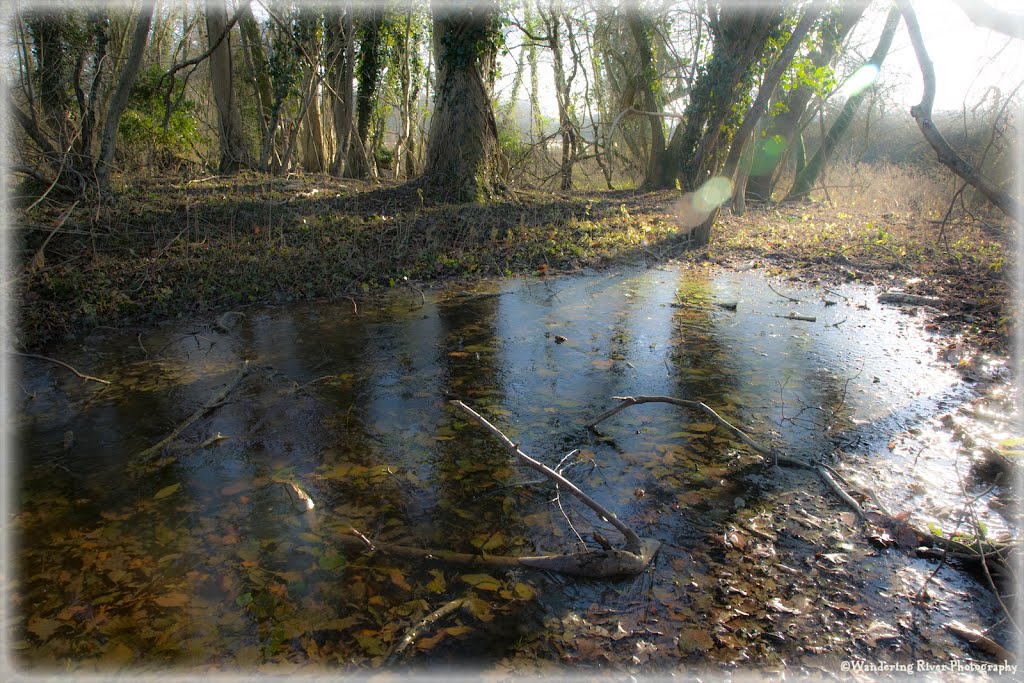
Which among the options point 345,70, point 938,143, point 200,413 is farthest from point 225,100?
point 938,143

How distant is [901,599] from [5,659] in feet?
12.1

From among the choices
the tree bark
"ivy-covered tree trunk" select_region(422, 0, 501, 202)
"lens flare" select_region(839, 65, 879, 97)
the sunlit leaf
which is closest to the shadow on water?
the sunlit leaf

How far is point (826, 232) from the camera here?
1188 cm

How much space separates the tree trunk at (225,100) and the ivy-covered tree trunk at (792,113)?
11.8m

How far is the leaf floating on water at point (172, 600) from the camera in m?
2.63

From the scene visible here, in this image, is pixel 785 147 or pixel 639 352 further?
pixel 785 147

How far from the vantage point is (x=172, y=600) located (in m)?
2.66

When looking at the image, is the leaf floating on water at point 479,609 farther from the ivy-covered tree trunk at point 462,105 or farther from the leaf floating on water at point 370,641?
the ivy-covered tree trunk at point 462,105

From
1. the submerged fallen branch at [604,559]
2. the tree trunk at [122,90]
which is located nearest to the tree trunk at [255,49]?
the tree trunk at [122,90]

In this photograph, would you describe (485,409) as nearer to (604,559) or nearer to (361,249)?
(604,559)

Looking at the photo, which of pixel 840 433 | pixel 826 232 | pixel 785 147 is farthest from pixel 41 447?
pixel 785 147

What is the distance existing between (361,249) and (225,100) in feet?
26.1

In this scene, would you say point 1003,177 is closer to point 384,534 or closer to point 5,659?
point 384,534

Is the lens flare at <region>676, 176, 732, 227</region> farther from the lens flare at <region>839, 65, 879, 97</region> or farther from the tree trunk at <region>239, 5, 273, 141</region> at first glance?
the tree trunk at <region>239, 5, 273, 141</region>
